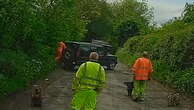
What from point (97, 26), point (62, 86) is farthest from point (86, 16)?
point (62, 86)

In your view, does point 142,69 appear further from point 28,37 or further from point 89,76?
point 89,76

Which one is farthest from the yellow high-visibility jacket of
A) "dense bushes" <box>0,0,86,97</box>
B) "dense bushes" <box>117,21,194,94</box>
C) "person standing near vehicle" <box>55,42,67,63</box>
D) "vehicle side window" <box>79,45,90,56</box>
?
"person standing near vehicle" <box>55,42,67,63</box>

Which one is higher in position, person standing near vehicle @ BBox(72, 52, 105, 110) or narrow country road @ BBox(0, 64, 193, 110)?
person standing near vehicle @ BBox(72, 52, 105, 110)

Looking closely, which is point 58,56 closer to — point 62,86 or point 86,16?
point 62,86

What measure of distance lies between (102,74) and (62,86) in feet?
35.4

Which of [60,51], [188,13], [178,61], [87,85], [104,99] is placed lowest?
[104,99]

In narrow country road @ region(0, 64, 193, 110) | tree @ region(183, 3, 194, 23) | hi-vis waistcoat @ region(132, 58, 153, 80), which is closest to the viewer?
narrow country road @ region(0, 64, 193, 110)

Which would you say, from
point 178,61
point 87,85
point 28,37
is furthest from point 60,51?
point 87,85

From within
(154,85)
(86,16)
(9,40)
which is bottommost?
(154,85)

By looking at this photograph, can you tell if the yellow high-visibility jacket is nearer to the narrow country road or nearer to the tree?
the narrow country road

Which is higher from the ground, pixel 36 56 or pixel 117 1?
pixel 117 1

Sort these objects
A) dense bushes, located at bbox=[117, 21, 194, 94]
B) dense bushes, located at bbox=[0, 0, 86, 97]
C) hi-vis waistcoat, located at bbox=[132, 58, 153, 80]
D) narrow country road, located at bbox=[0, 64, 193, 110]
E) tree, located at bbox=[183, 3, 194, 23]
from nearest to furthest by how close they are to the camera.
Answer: narrow country road, located at bbox=[0, 64, 193, 110] < dense bushes, located at bbox=[0, 0, 86, 97] < hi-vis waistcoat, located at bbox=[132, 58, 153, 80] < dense bushes, located at bbox=[117, 21, 194, 94] < tree, located at bbox=[183, 3, 194, 23]

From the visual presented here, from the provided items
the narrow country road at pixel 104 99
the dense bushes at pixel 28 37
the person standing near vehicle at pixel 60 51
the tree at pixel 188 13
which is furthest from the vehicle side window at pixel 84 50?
the tree at pixel 188 13

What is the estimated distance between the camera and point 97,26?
75.6 metres
